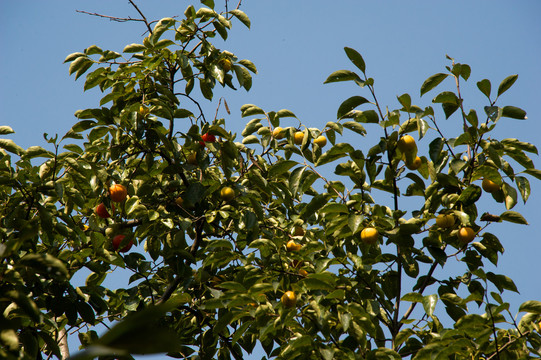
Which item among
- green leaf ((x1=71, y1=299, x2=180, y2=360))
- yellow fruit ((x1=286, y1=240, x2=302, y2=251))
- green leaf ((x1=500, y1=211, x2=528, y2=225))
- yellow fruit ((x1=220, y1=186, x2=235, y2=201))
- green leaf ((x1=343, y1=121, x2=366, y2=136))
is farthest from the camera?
yellow fruit ((x1=286, y1=240, x2=302, y2=251))

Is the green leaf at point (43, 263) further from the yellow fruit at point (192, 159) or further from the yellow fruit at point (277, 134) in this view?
the yellow fruit at point (277, 134)

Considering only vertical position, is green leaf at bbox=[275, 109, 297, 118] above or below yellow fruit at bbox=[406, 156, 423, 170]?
above

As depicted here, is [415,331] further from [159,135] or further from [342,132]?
[159,135]

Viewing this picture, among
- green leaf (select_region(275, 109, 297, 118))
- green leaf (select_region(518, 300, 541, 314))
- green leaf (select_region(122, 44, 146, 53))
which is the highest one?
green leaf (select_region(122, 44, 146, 53))

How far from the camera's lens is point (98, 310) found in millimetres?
3182

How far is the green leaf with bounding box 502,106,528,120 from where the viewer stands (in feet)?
8.50

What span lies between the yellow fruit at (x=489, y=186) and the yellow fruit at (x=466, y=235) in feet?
0.90

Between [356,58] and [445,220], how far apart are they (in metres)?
0.88

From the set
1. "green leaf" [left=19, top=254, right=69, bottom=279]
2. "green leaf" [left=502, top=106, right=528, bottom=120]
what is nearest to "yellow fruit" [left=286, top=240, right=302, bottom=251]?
"green leaf" [left=502, top=106, right=528, bottom=120]

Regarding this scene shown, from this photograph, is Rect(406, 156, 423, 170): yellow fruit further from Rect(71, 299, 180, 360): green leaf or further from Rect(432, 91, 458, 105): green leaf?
Rect(71, 299, 180, 360): green leaf

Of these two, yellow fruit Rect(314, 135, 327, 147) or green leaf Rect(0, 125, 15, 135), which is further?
yellow fruit Rect(314, 135, 327, 147)

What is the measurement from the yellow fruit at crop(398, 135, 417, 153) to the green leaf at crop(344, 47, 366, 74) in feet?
1.24

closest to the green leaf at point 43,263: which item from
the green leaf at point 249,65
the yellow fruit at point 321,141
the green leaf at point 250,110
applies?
the green leaf at point 250,110

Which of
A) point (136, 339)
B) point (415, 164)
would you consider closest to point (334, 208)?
point (415, 164)
